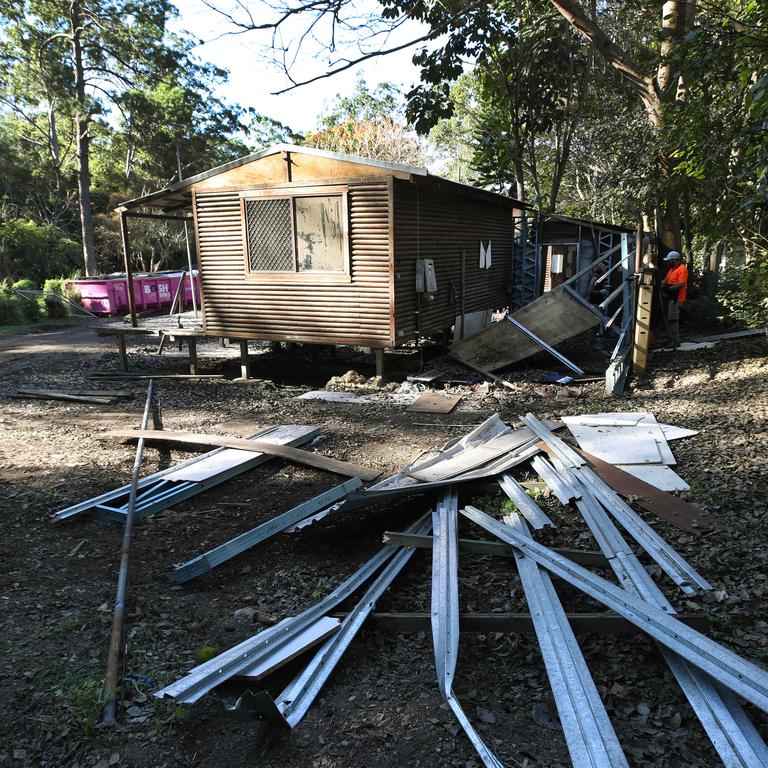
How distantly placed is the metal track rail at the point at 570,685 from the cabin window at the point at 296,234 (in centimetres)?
817

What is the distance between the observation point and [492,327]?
11633 millimetres

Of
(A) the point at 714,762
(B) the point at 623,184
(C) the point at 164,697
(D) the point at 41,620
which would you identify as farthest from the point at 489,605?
(B) the point at 623,184

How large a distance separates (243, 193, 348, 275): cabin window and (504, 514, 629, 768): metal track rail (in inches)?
322

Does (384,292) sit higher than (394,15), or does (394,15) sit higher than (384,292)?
(394,15)

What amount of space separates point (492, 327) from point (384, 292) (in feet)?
7.94

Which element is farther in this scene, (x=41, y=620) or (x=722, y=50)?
(x=722, y=50)

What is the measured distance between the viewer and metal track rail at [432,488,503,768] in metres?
2.73

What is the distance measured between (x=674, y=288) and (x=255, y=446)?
31.6ft

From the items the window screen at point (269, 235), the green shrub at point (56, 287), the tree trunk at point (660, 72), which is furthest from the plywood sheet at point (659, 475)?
the green shrub at point (56, 287)

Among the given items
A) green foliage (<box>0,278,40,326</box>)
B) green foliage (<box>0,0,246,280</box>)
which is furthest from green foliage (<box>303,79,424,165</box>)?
green foliage (<box>0,278,40,326</box>)

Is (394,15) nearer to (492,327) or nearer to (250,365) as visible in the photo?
(492,327)

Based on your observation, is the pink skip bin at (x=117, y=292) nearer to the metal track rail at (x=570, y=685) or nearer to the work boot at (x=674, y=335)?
the work boot at (x=674, y=335)

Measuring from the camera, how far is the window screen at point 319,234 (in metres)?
10.7

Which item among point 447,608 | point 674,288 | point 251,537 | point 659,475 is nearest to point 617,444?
point 659,475
